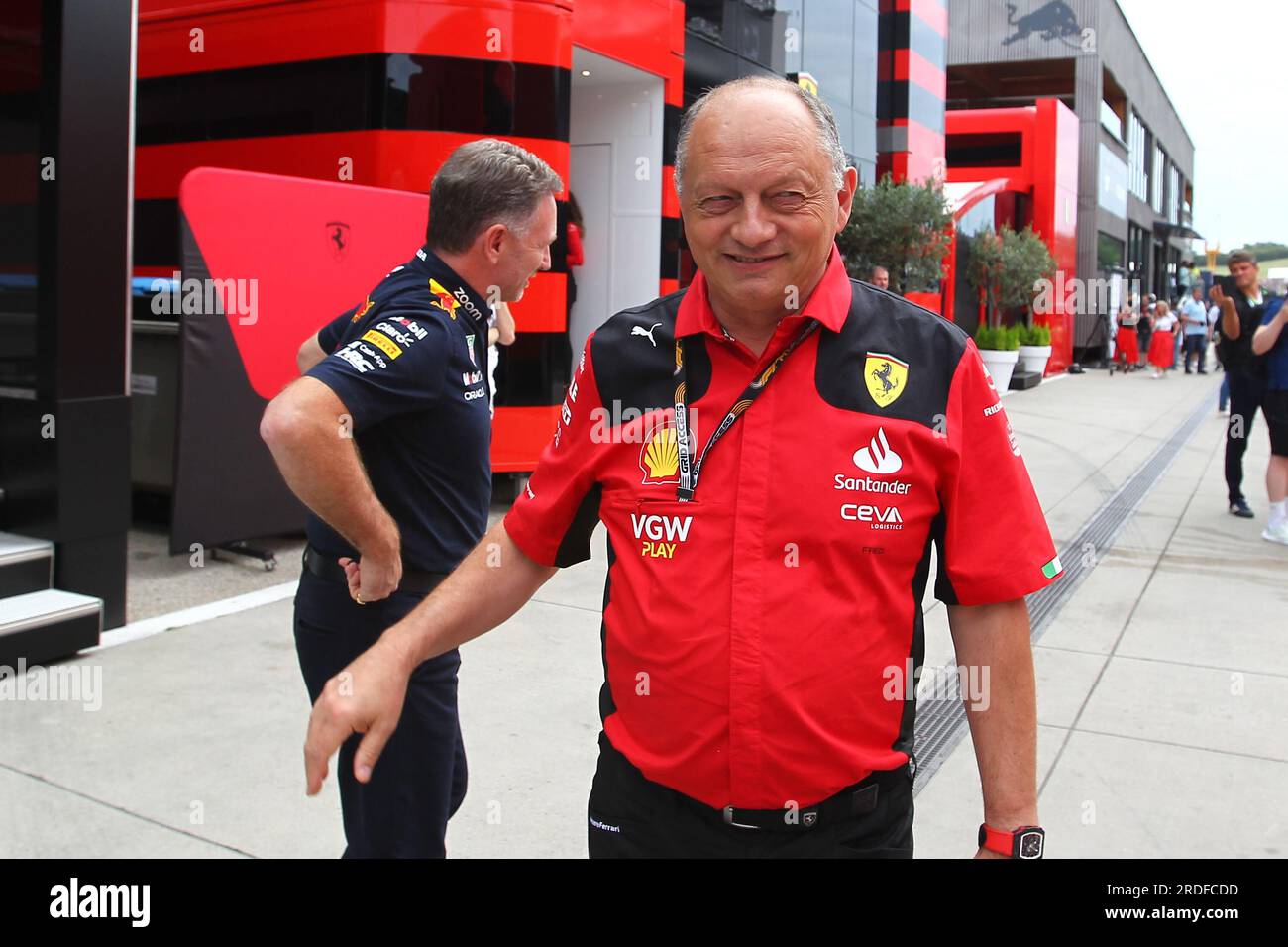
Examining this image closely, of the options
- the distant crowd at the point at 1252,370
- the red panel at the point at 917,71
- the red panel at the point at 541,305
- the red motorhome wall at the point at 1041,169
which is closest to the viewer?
the distant crowd at the point at 1252,370

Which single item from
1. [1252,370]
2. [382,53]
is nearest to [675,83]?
[382,53]

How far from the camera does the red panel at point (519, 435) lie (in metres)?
8.36

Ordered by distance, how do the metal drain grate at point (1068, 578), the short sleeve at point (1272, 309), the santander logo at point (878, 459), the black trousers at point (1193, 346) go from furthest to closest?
1. the black trousers at point (1193, 346)
2. the short sleeve at point (1272, 309)
3. the metal drain grate at point (1068, 578)
4. the santander logo at point (878, 459)

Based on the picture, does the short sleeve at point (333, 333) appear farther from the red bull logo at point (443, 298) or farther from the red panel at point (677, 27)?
the red panel at point (677, 27)

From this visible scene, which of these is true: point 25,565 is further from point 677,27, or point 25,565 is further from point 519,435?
point 677,27

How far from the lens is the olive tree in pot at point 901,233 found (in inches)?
661

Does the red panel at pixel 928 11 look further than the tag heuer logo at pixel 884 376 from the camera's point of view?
Yes

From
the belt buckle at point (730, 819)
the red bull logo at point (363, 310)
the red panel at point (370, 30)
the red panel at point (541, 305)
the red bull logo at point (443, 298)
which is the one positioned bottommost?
the belt buckle at point (730, 819)

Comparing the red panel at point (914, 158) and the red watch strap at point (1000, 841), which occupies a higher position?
the red panel at point (914, 158)

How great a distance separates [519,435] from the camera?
8.40 metres

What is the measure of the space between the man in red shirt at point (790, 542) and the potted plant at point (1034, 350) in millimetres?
21002

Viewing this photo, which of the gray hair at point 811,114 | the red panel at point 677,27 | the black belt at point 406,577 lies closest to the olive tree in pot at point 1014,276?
the red panel at point 677,27

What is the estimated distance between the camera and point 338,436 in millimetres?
2322

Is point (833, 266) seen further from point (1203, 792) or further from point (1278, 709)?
point (1278, 709)
